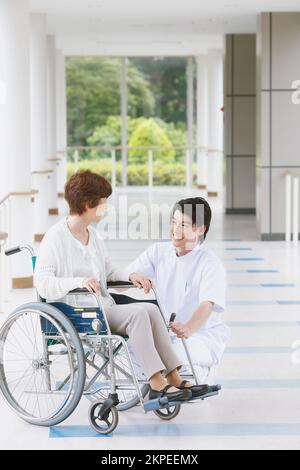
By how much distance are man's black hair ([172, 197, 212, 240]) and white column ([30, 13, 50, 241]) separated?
676cm

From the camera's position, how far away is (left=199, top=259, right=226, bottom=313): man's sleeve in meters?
4.12

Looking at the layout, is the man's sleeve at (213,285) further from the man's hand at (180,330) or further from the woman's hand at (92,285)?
the woman's hand at (92,285)

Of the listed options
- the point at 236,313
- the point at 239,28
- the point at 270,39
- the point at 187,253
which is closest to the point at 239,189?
the point at 239,28

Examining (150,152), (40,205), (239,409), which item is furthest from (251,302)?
(150,152)

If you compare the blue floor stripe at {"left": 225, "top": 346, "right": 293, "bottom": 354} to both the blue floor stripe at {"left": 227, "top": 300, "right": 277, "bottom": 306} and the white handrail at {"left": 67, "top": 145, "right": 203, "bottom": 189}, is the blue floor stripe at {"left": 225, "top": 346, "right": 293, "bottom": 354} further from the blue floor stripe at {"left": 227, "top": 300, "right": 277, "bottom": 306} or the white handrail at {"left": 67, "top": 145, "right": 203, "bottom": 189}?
the white handrail at {"left": 67, "top": 145, "right": 203, "bottom": 189}

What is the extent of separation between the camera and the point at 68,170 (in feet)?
65.0

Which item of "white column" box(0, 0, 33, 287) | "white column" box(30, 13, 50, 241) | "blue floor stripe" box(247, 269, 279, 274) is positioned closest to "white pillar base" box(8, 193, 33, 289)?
"white column" box(0, 0, 33, 287)

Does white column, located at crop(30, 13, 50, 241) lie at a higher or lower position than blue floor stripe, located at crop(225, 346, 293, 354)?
higher

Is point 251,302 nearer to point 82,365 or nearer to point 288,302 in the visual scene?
point 288,302

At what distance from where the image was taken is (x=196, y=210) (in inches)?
164

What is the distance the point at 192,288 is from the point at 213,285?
127mm

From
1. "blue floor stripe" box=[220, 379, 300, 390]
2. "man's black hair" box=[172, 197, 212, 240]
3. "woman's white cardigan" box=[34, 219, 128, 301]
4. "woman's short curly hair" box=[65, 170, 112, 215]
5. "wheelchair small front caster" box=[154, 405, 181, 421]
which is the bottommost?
"blue floor stripe" box=[220, 379, 300, 390]
